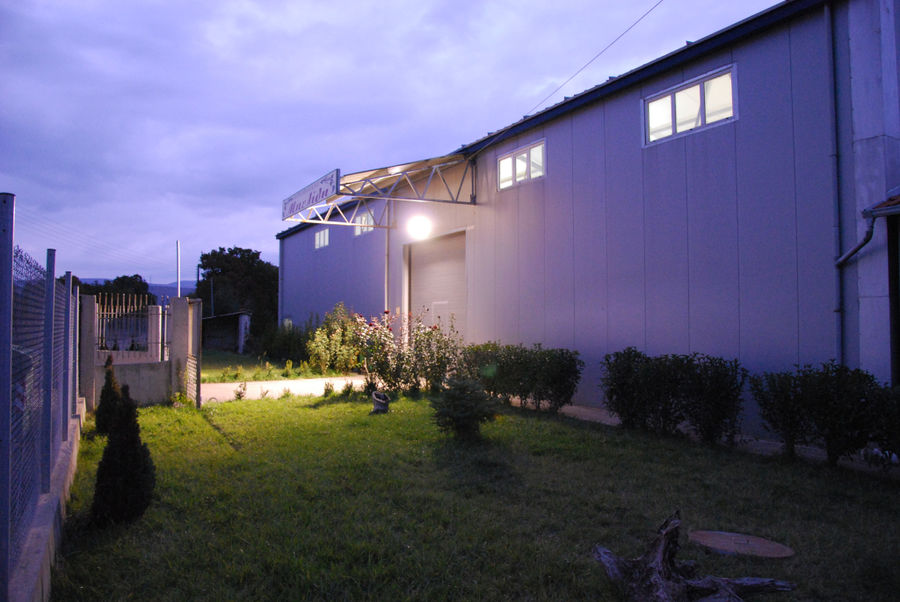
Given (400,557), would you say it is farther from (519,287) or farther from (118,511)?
(519,287)

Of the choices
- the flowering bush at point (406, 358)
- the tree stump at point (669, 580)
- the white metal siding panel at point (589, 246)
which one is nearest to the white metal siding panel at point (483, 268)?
the flowering bush at point (406, 358)

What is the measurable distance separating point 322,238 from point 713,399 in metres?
17.9

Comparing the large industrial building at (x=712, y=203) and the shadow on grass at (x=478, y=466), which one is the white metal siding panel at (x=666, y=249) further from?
the shadow on grass at (x=478, y=466)

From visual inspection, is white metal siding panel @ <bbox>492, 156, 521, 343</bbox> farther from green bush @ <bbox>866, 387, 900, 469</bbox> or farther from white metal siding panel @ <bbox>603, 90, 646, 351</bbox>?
green bush @ <bbox>866, 387, 900, 469</bbox>

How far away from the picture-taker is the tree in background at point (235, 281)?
4281cm

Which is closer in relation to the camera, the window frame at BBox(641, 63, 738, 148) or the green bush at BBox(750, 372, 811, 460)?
the green bush at BBox(750, 372, 811, 460)

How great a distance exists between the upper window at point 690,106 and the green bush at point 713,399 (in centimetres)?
373

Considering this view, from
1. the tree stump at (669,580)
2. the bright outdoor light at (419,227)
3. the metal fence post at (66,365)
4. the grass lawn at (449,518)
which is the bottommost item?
the grass lawn at (449,518)

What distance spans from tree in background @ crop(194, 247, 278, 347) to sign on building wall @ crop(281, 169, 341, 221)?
29551 millimetres

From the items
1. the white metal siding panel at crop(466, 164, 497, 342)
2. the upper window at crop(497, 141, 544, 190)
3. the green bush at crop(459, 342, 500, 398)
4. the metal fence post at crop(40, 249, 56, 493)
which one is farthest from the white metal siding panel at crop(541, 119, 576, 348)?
the metal fence post at crop(40, 249, 56, 493)

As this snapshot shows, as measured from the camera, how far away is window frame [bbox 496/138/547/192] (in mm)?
11148

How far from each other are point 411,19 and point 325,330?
907 cm

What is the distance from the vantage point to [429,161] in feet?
41.9

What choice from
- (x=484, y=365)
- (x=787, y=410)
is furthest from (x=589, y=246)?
(x=787, y=410)
